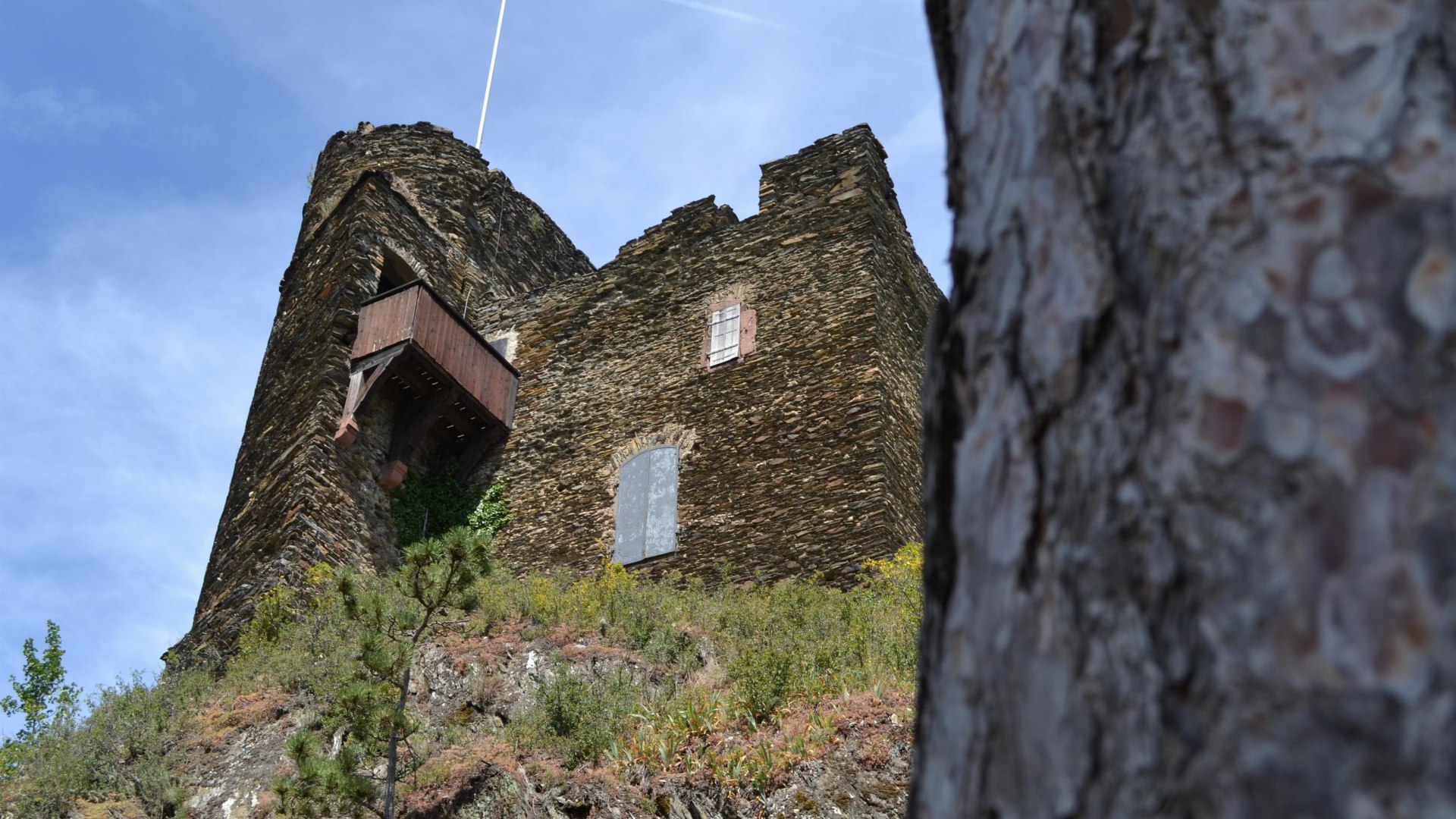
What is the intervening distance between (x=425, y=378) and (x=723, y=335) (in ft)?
12.1

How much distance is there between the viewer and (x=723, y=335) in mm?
15602

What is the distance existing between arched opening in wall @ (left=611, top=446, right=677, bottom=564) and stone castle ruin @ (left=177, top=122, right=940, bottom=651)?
0.02 meters

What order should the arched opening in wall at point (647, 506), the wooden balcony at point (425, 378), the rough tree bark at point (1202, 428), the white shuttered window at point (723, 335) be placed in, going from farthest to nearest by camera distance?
1. the wooden balcony at point (425, 378)
2. the white shuttered window at point (723, 335)
3. the arched opening in wall at point (647, 506)
4. the rough tree bark at point (1202, 428)

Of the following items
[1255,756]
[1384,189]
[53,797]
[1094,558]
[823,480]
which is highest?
[823,480]

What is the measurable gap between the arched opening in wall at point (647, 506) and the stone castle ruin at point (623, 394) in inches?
1.0

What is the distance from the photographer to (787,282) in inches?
602

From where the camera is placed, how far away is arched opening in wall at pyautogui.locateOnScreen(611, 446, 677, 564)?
14.2 metres

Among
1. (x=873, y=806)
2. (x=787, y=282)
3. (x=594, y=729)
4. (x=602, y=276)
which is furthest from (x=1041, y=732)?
(x=602, y=276)

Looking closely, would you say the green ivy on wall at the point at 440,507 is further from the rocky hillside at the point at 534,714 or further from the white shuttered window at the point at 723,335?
the white shuttered window at the point at 723,335

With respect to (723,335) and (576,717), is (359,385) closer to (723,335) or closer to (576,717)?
(723,335)

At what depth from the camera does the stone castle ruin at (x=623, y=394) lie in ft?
45.0

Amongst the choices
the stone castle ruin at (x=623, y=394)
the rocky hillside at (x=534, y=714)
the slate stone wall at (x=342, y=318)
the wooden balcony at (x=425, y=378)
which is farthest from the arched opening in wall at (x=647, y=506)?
the slate stone wall at (x=342, y=318)

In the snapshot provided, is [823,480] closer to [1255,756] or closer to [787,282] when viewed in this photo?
[787,282]

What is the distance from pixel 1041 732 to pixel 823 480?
1242cm
